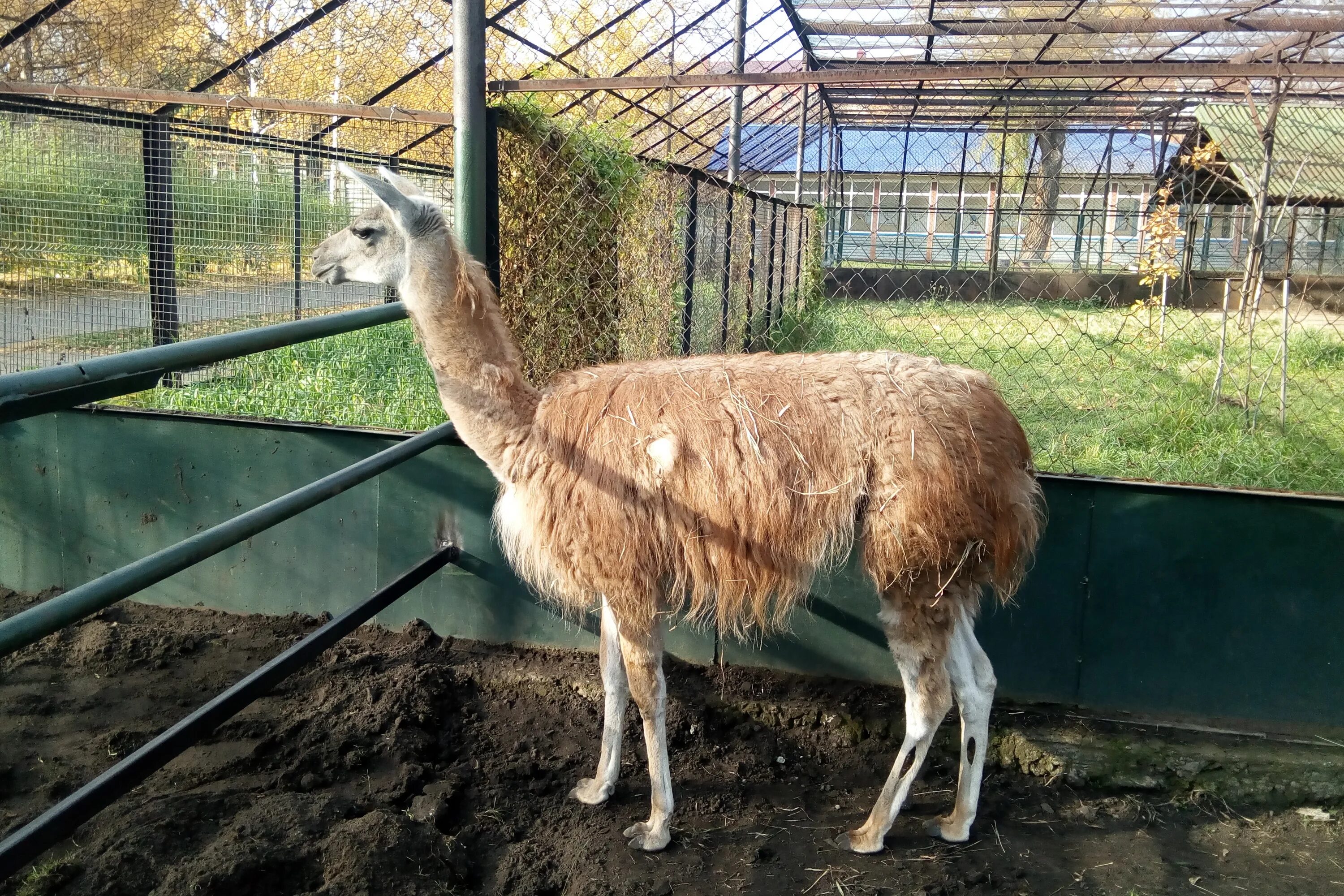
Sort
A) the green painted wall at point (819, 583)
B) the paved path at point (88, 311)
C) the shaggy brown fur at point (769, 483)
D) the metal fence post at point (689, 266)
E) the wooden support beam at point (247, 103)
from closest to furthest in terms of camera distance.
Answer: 1. the shaggy brown fur at point (769, 483)
2. the green painted wall at point (819, 583)
3. the wooden support beam at point (247, 103)
4. the metal fence post at point (689, 266)
5. the paved path at point (88, 311)

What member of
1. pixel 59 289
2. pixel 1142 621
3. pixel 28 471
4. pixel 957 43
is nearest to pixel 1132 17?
pixel 957 43

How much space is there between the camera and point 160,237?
7.37m

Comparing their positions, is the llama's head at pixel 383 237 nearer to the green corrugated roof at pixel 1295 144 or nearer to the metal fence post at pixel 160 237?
the metal fence post at pixel 160 237

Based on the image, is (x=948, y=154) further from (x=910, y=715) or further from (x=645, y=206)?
(x=910, y=715)

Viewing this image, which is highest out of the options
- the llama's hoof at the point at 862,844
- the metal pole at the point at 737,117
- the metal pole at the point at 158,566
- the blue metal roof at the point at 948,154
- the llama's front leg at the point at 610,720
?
the blue metal roof at the point at 948,154

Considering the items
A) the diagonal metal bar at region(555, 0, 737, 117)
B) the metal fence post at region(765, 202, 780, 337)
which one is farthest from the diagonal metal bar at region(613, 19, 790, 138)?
the metal fence post at region(765, 202, 780, 337)

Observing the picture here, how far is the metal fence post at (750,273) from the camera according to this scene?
712cm

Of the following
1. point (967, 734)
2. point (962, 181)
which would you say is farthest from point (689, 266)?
point (962, 181)

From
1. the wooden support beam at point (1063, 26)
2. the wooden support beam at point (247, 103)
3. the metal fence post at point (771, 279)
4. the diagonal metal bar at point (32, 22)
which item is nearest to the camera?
the wooden support beam at point (247, 103)

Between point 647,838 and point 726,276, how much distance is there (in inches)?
153

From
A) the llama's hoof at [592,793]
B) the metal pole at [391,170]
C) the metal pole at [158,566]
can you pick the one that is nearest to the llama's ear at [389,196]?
the metal pole at [158,566]

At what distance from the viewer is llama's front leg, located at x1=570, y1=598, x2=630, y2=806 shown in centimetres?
330

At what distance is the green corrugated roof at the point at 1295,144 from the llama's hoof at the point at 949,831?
937 cm

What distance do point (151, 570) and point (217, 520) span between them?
2566 millimetres
